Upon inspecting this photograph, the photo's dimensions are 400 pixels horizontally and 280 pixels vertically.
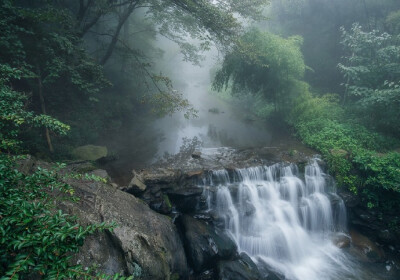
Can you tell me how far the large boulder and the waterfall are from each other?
3.41 metres

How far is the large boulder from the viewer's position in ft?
15.3

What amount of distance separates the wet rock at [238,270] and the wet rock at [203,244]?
1.20ft

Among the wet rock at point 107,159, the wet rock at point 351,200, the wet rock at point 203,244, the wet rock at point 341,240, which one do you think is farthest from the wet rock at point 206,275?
the wet rock at point 351,200

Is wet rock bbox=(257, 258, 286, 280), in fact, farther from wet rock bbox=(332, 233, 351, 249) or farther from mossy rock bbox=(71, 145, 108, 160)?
mossy rock bbox=(71, 145, 108, 160)

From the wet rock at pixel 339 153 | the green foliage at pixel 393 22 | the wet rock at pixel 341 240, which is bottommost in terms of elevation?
the wet rock at pixel 341 240

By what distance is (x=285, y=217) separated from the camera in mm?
10148

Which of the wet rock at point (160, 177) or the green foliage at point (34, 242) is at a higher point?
the green foliage at point (34, 242)

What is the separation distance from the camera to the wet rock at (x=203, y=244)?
7219 mm

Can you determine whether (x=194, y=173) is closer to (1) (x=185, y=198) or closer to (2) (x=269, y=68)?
(1) (x=185, y=198)

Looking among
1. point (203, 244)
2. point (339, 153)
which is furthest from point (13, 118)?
point (339, 153)

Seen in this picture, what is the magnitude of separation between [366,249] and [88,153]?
14.3 meters

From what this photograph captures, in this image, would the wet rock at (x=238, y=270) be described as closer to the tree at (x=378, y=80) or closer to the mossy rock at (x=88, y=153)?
the mossy rock at (x=88, y=153)

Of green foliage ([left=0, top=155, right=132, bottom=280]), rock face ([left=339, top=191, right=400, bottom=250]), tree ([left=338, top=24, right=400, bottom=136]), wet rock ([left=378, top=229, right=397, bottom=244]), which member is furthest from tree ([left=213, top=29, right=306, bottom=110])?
green foliage ([left=0, top=155, right=132, bottom=280])

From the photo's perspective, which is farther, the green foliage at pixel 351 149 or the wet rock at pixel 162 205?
the green foliage at pixel 351 149
